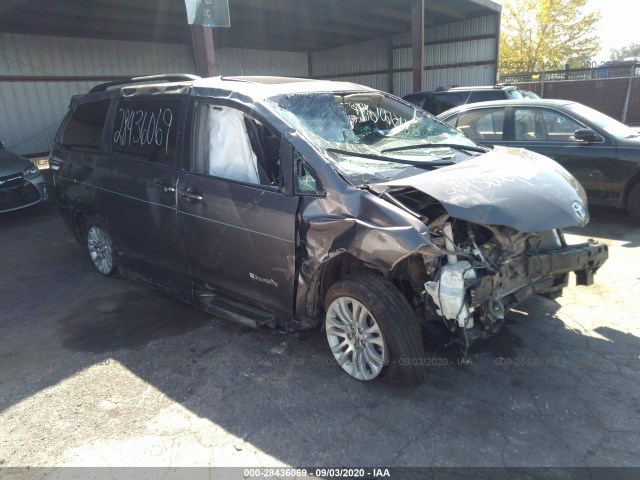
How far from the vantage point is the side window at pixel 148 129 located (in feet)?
12.7

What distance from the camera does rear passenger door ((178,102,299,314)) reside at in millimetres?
3223

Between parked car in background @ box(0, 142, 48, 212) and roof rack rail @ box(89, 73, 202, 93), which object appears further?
parked car in background @ box(0, 142, 48, 212)

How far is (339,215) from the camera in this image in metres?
2.95

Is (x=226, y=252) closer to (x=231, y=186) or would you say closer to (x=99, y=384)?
(x=231, y=186)

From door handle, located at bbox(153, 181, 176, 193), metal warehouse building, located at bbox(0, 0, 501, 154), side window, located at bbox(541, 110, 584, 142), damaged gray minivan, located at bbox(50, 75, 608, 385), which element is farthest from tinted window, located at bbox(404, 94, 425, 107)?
door handle, located at bbox(153, 181, 176, 193)

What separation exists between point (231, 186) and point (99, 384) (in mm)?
1684

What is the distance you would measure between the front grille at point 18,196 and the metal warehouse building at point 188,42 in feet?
11.5

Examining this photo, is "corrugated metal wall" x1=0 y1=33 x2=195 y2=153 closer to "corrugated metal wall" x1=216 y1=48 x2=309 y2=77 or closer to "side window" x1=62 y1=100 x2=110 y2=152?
"corrugated metal wall" x1=216 y1=48 x2=309 y2=77

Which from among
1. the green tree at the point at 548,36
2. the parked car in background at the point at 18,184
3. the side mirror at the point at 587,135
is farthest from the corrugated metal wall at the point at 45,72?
the green tree at the point at 548,36

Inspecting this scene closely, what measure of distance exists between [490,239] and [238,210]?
5.83 ft

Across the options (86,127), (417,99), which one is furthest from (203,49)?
(417,99)

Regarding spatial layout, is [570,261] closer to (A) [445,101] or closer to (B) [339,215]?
(B) [339,215]

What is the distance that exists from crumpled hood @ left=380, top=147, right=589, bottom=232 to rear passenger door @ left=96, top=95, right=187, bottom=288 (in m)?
1.86

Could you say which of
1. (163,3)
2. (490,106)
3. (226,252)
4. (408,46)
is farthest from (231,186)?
(408,46)
